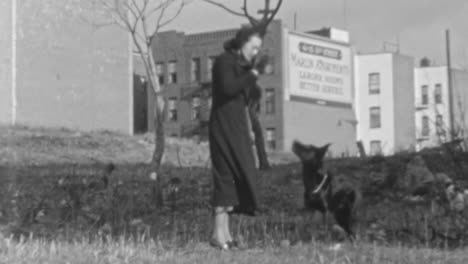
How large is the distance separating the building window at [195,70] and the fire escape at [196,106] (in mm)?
620

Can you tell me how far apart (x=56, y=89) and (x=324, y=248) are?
44080mm

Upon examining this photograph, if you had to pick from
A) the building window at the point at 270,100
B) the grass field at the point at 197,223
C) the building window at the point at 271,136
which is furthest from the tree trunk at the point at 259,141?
the building window at the point at 270,100

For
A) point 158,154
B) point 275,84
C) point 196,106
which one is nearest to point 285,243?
point 158,154

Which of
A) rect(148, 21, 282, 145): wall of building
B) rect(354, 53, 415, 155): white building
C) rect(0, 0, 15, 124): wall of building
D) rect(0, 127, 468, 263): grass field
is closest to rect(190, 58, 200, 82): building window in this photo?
rect(148, 21, 282, 145): wall of building

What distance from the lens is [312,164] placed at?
920cm

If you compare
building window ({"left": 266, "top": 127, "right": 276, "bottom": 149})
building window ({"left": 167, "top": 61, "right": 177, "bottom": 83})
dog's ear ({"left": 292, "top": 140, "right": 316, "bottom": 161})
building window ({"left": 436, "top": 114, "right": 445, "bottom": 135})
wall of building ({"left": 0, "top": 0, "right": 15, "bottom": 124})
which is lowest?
dog's ear ({"left": 292, "top": 140, "right": 316, "bottom": 161})

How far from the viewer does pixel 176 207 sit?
499 inches

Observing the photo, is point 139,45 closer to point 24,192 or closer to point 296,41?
point 24,192

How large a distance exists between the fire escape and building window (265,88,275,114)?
4192 millimetres

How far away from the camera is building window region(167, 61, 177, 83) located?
262 feet

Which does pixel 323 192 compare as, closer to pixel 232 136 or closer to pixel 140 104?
pixel 232 136

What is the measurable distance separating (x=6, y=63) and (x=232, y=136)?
41.1m

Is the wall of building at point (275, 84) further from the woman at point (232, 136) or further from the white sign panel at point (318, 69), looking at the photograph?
the woman at point (232, 136)

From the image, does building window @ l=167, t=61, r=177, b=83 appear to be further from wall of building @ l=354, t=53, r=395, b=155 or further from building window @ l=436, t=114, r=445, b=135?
building window @ l=436, t=114, r=445, b=135
